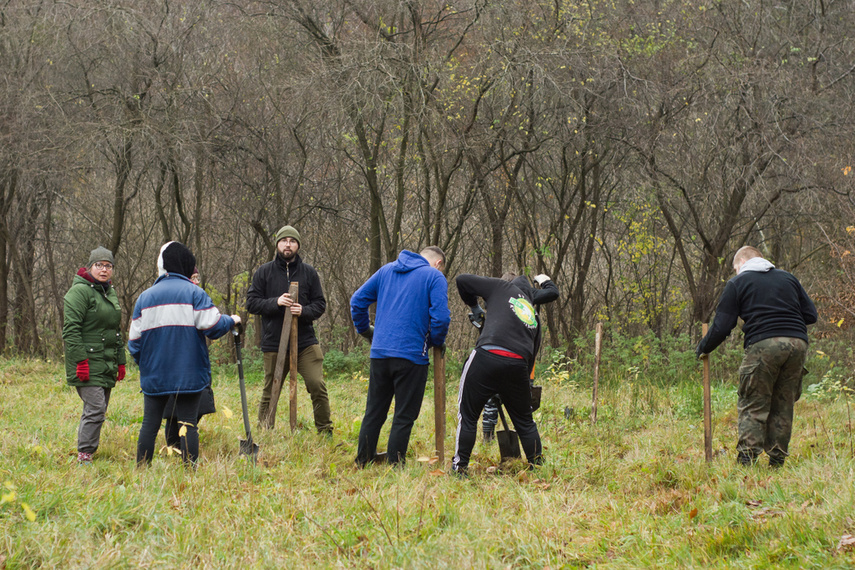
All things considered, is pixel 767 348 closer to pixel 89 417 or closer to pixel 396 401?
pixel 396 401

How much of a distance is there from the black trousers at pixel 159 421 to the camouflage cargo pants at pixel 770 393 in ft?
13.2

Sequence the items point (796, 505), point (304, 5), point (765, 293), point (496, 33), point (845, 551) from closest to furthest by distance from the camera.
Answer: point (845, 551), point (796, 505), point (765, 293), point (496, 33), point (304, 5)

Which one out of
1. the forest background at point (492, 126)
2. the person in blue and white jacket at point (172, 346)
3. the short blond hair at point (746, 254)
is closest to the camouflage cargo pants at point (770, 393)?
the short blond hair at point (746, 254)

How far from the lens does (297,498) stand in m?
4.39

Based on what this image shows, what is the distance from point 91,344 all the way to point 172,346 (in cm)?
108

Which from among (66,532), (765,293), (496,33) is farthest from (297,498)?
(496,33)

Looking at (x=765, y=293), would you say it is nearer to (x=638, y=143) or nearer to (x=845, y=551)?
(x=845, y=551)

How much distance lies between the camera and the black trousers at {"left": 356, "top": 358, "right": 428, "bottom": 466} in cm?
532

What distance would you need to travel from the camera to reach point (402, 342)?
208 inches

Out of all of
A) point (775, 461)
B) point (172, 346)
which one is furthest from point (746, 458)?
point (172, 346)

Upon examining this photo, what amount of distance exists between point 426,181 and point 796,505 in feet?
29.1

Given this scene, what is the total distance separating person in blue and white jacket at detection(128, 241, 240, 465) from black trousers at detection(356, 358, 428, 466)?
3.86 ft

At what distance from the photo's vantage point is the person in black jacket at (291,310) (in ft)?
21.7

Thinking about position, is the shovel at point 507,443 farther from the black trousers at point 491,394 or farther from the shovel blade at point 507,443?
the black trousers at point 491,394
